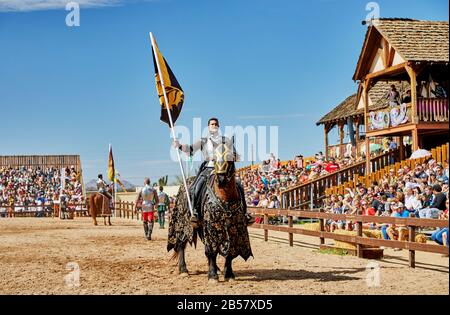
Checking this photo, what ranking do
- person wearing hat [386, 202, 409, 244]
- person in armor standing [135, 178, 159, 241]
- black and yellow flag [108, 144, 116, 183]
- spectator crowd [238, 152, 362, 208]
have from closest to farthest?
1. person wearing hat [386, 202, 409, 244]
2. person in armor standing [135, 178, 159, 241]
3. spectator crowd [238, 152, 362, 208]
4. black and yellow flag [108, 144, 116, 183]

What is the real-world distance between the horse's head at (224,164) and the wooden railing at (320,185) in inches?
660

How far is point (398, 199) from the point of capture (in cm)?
1783

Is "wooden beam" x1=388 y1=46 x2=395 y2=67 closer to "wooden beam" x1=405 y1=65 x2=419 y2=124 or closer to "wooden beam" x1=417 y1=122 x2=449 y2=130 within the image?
"wooden beam" x1=405 y1=65 x2=419 y2=124

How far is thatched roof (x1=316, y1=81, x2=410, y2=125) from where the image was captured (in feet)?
110

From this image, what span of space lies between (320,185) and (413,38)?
7.30 m

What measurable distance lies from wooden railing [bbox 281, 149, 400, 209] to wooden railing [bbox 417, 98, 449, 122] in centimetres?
327

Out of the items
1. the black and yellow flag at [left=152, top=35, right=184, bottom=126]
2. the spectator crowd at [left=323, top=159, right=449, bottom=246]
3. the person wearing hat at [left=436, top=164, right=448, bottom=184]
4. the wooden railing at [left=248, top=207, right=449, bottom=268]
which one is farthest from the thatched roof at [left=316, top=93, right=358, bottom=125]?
the black and yellow flag at [left=152, top=35, right=184, bottom=126]

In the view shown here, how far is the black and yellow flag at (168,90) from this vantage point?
38.0ft

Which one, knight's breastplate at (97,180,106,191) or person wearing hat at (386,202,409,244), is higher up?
knight's breastplate at (97,180,106,191)

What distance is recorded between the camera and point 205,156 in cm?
1029

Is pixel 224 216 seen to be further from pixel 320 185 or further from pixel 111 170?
pixel 111 170

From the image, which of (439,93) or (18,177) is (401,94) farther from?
(18,177)
